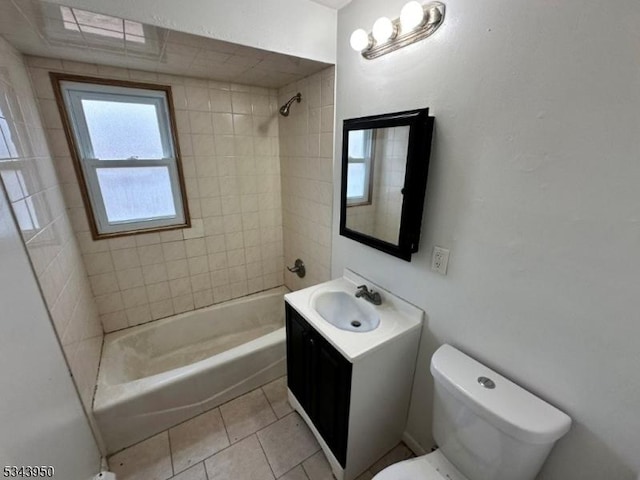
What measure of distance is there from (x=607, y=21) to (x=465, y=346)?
1.10 metres

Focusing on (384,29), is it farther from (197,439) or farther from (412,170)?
(197,439)

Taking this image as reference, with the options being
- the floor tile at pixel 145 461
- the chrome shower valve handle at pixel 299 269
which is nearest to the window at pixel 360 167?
the chrome shower valve handle at pixel 299 269

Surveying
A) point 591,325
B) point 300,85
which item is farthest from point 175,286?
point 591,325

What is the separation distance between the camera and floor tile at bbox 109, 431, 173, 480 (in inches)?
53.8

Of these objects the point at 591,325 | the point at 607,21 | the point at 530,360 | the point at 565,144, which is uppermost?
the point at 607,21

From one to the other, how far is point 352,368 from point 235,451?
0.96m

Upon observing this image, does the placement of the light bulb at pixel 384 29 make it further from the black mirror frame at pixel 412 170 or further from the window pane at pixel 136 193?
the window pane at pixel 136 193

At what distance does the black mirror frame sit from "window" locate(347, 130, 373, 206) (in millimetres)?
54

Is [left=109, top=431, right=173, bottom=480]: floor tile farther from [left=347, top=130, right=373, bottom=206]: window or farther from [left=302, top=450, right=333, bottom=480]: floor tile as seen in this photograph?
[left=347, top=130, right=373, bottom=206]: window

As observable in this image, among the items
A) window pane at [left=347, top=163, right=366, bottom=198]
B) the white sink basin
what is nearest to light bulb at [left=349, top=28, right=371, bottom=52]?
window pane at [left=347, top=163, right=366, bottom=198]

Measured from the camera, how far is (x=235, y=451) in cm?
147

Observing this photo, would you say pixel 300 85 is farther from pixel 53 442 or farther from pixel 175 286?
pixel 53 442

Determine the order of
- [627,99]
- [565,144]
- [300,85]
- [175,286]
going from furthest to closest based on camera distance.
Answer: [175,286], [300,85], [565,144], [627,99]

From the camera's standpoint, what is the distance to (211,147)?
1994 mm
